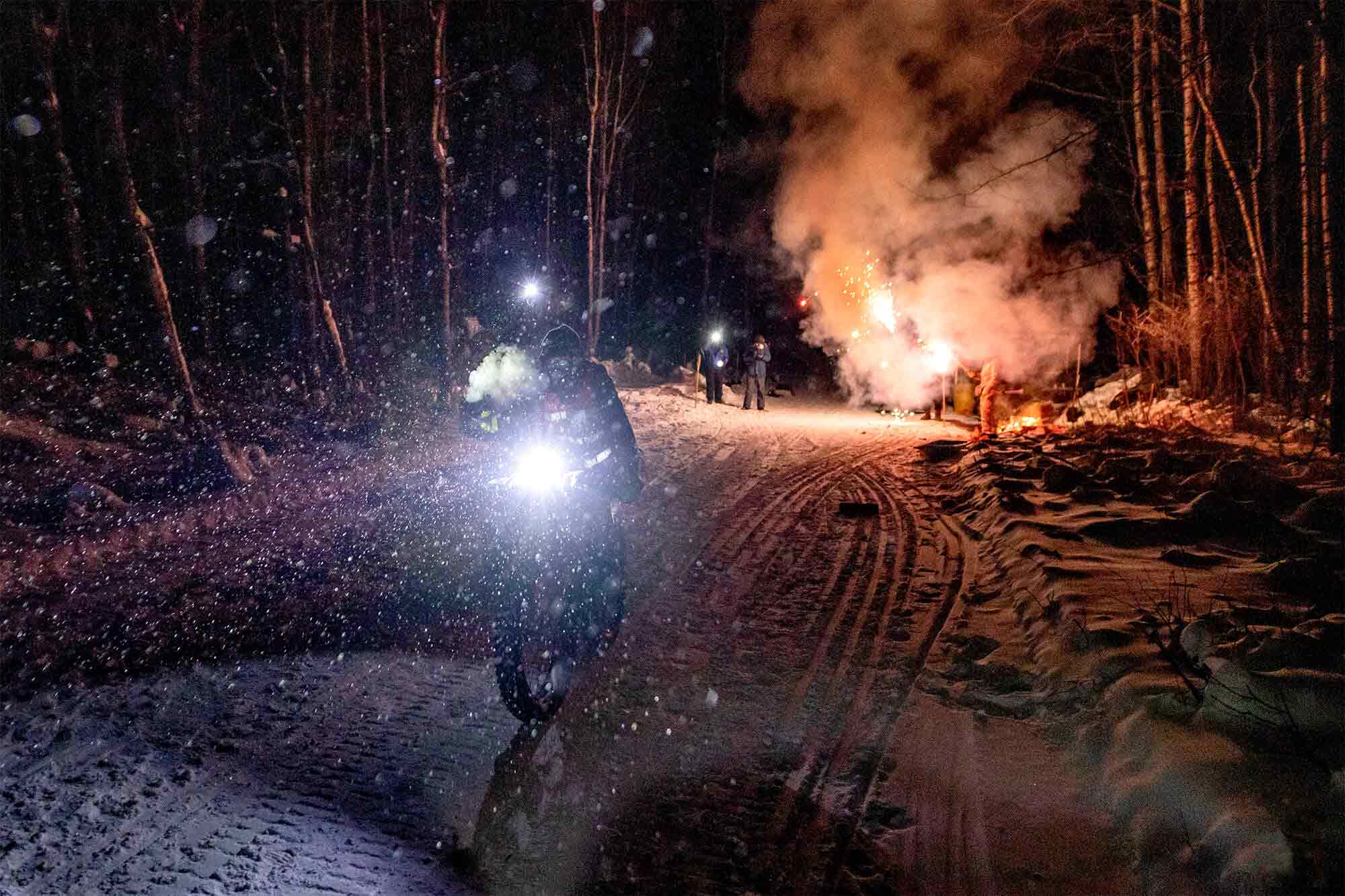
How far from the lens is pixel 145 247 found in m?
10.1

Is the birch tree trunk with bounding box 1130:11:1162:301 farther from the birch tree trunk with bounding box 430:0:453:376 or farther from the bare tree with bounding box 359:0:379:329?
the bare tree with bounding box 359:0:379:329

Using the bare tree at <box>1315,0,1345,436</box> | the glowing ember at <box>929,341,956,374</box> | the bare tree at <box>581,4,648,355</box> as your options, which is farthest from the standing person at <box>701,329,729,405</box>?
the bare tree at <box>1315,0,1345,436</box>

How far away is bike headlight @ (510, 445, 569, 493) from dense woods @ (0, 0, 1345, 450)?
6217 millimetres

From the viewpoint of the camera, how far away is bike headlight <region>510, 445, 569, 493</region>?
21.9ft

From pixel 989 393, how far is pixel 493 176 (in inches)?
883

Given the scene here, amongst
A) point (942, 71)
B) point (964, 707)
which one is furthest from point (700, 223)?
point (964, 707)

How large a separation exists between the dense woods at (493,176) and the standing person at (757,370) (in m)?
6.59

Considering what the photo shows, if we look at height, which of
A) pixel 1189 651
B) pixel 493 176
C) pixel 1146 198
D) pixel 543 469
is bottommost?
pixel 1189 651

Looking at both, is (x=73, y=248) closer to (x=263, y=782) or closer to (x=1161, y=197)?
(x=263, y=782)

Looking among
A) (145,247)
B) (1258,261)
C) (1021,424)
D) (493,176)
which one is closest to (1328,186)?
(1258,261)

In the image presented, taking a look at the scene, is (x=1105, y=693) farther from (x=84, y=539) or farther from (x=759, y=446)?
(x=759, y=446)

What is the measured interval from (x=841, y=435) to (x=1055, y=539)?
1000 cm

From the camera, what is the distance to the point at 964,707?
4656mm

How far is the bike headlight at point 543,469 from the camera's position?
6.67 metres
